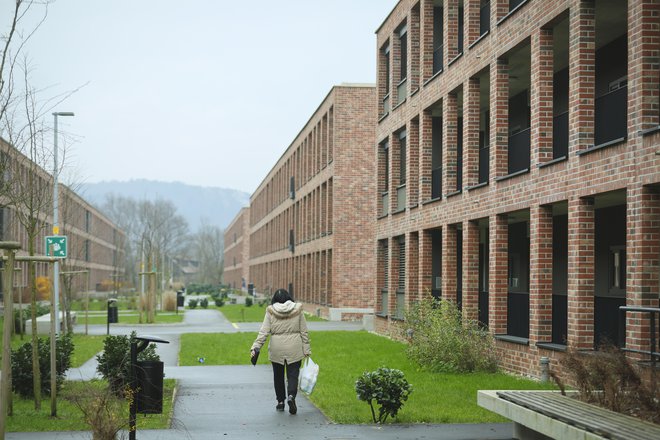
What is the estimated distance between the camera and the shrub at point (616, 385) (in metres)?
8.55

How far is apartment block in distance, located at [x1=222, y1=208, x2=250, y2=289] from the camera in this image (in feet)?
361

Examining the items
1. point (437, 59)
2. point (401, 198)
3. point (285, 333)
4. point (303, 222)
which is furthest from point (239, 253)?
point (285, 333)

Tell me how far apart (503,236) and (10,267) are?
→ 12.2 m

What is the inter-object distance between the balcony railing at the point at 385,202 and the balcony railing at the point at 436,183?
494 cm

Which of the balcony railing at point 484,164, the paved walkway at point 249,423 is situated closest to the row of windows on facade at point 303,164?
the balcony railing at point 484,164

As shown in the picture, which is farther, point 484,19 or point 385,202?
point 385,202

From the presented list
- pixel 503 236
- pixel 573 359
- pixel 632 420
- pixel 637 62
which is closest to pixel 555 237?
pixel 503 236

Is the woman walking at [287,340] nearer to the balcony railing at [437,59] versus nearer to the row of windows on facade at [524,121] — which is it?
the row of windows on facade at [524,121]

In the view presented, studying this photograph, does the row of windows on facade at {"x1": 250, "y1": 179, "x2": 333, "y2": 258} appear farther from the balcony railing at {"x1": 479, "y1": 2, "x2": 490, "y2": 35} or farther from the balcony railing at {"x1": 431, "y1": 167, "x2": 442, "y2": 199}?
the balcony railing at {"x1": 479, "y1": 2, "x2": 490, "y2": 35}

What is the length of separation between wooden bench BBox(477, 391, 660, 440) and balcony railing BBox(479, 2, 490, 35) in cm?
1190

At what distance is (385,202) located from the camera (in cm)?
3145

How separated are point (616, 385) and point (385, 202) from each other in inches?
877

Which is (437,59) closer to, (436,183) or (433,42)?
(433,42)

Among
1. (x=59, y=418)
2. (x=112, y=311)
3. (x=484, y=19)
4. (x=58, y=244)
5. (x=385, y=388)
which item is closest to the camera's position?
(x=385, y=388)
